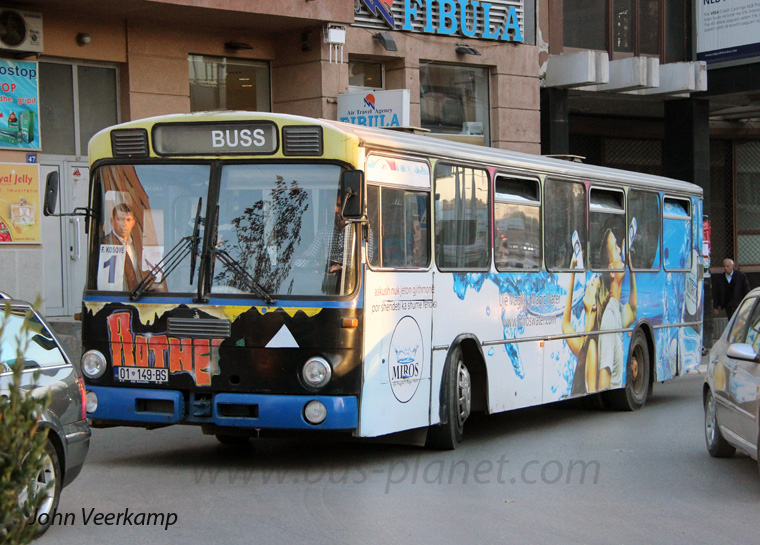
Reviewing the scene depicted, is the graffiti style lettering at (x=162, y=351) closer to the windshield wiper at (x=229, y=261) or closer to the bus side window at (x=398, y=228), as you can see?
the windshield wiper at (x=229, y=261)

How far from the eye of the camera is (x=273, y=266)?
28.6ft

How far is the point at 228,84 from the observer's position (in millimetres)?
19469

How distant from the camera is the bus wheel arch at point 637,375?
1397 centimetres

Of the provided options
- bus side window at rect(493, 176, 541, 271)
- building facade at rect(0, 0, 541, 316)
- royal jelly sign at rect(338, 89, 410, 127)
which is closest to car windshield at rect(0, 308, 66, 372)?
bus side window at rect(493, 176, 541, 271)

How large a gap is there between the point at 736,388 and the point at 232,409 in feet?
13.0

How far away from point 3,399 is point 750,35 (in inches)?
913

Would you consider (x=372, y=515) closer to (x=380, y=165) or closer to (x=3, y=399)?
(x=380, y=165)

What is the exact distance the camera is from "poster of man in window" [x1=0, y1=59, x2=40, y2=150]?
15.8 metres

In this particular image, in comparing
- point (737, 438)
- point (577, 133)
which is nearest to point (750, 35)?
point (577, 133)

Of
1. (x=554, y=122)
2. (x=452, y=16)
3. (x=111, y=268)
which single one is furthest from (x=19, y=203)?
(x=554, y=122)

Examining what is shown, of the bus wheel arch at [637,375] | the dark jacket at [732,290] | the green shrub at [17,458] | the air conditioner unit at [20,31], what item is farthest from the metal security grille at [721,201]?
the green shrub at [17,458]

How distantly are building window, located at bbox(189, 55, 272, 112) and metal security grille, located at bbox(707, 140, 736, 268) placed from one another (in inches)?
665

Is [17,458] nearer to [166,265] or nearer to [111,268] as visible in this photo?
[166,265]

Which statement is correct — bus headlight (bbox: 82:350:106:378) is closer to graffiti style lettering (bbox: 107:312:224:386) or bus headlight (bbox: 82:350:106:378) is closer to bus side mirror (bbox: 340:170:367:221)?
graffiti style lettering (bbox: 107:312:224:386)
